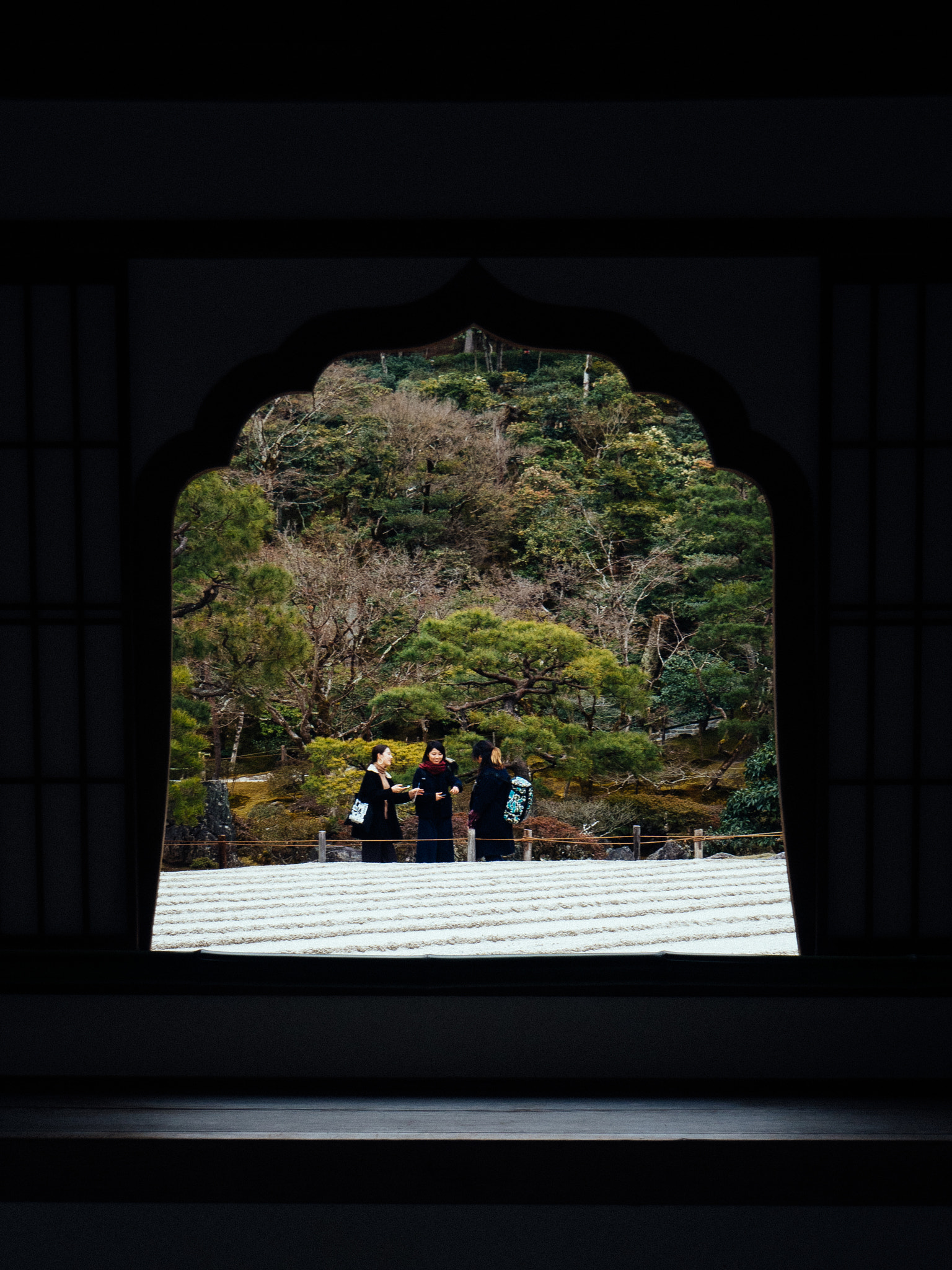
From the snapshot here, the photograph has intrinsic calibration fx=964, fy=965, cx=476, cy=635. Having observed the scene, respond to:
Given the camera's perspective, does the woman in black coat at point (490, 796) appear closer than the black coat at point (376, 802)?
No

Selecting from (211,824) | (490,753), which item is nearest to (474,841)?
(490,753)

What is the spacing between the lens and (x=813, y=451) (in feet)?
7.50

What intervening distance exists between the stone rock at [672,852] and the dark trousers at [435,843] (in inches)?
102

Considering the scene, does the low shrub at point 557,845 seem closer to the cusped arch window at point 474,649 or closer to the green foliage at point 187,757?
the cusped arch window at point 474,649

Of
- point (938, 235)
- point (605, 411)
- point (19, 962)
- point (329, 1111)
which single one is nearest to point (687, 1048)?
point (329, 1111)

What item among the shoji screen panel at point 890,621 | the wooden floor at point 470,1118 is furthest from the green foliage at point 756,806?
the wooden floor at point 470,1118

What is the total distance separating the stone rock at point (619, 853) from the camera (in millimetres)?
9672

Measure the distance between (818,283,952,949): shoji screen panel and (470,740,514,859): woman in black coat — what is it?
3977 millimetres

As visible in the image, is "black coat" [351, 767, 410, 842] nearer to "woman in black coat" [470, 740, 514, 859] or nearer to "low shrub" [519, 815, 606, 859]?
"woman in black coat" [470, 740, 514, 859]

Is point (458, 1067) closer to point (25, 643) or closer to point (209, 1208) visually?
point (209, 1208)

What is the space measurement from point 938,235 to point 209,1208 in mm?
2647

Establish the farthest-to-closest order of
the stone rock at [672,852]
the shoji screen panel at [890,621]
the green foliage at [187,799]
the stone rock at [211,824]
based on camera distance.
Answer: the stone rock at [672,852] < the stone rock at [211,824] < the green foliage at [187,799] < the shoji screen panel at [890,621]

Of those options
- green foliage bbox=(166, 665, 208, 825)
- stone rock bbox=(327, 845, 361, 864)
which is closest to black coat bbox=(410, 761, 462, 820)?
green foliage bbox=(166, 665, 208, 825)


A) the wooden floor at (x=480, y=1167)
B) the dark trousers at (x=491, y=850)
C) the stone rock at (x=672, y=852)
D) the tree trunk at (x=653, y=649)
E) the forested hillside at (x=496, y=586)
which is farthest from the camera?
the tree trunk at (x=653, y=649)
